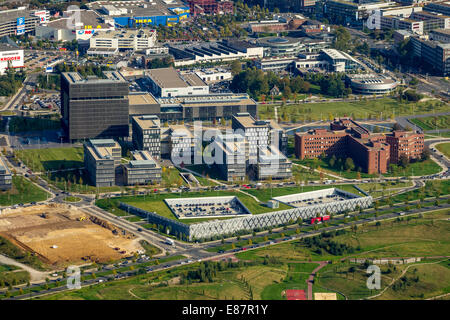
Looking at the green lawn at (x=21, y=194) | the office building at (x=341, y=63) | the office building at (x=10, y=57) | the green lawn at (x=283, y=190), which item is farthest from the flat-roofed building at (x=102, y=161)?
the office building at (x=341, y=63)

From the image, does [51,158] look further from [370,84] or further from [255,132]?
[370,84]

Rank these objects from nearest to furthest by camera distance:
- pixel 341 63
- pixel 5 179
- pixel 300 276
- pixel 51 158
Result: pixel 300 276 → pixel 5 179 → pixel 51 158 → pixel 341 63

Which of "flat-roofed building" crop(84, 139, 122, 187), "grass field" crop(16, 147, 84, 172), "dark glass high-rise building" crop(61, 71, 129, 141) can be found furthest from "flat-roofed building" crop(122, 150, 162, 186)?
"dark glass high-rise building" crop(61, 71, 129, 141)

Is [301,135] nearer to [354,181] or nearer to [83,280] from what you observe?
[354,181]

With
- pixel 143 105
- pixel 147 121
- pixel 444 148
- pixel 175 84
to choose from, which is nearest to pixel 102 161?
pixel 147 121

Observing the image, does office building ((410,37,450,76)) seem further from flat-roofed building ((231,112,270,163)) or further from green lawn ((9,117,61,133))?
green lawn ((9,117,61,133))

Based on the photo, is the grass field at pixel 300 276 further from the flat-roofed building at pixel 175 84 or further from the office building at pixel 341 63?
the office building at pixel 341 63
